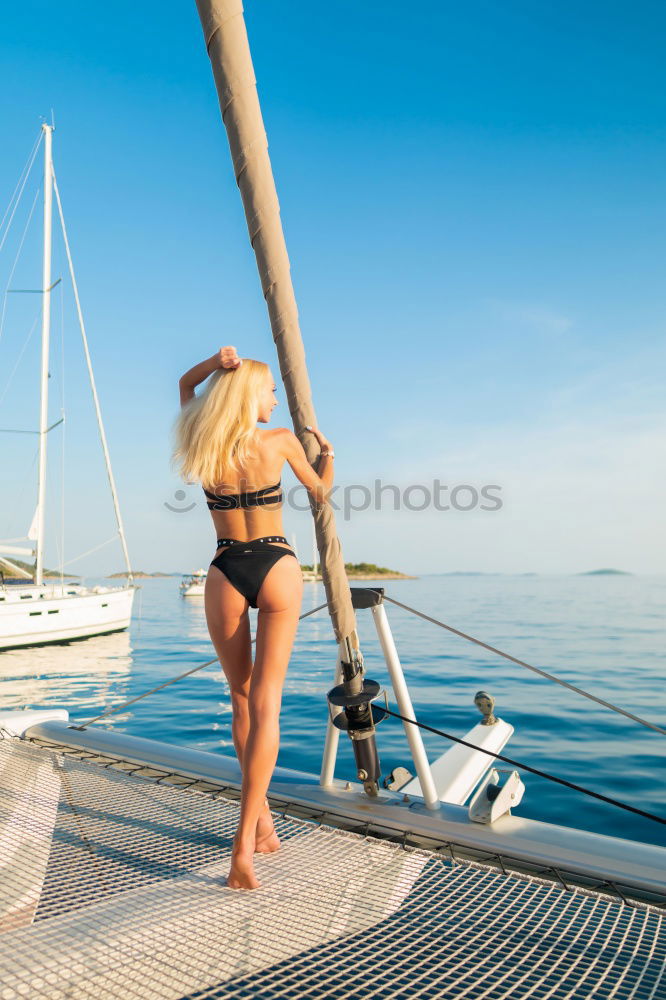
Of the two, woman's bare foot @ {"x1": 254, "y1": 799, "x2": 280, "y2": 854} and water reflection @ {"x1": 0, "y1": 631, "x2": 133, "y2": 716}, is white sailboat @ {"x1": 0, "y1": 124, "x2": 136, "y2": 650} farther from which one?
woman's bare foot @ {"x1": 254, "y1": 799, "x2": 280, "y2": 854}

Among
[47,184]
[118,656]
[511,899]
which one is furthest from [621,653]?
[47,184]

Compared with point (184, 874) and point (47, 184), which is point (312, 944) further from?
point (47, 184)

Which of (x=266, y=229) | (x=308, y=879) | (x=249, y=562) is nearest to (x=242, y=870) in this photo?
(x=308, y=879)

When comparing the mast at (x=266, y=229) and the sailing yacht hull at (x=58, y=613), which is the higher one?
the mast at (x=266, y=229)

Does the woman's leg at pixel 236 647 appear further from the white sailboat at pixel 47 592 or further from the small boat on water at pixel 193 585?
the small boat on water at pixel 193 585

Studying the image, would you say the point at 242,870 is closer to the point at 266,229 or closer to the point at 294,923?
the point at 294,923

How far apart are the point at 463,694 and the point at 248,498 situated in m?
7.84

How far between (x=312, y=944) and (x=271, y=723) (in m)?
0.65

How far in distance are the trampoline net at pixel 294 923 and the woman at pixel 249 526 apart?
285 mm

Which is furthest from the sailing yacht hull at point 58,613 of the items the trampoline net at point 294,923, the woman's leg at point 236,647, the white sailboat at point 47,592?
the woman's leg at point 236,647

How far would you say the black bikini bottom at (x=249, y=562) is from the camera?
2232 millimetres

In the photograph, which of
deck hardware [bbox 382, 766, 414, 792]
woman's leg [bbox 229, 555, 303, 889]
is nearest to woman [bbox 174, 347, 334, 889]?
woman's leg [bbox 229, 555, 303, 889]

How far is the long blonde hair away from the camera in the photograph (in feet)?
7.19

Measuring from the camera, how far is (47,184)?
20.6 meters
